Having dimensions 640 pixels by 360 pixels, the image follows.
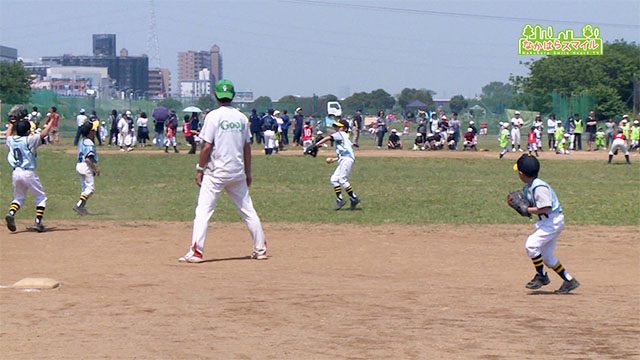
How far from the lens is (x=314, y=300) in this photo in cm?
970

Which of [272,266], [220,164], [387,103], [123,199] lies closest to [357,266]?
[272,266]

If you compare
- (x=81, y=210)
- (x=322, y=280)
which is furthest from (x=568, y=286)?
(x=81, y=210)

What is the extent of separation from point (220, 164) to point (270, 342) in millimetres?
4760

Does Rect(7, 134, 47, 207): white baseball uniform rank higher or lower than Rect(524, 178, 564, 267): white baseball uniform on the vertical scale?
higher

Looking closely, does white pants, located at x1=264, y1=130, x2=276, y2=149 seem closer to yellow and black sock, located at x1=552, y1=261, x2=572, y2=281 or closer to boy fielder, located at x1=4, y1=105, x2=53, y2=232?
boy fielder, located at x1=4, y1=105, x2=53, y2=232

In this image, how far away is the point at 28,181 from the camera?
1551cm

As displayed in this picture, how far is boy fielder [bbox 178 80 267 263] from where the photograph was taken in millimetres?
12328

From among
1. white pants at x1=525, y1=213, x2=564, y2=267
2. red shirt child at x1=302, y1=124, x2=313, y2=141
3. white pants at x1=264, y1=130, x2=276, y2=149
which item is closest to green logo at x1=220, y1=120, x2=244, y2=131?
white pants at x1=525, y1=213, x2=564, y2=267

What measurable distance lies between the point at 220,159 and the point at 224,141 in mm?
220

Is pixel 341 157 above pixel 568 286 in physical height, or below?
above

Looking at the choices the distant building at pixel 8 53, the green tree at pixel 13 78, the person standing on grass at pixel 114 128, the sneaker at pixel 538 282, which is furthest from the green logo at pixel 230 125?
the distant building at pixel 8 53

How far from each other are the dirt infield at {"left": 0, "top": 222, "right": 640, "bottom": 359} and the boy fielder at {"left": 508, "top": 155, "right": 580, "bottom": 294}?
0.22 meters

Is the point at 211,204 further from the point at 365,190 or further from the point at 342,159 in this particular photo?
the point at 365,190

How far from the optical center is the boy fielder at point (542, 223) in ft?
35.3
